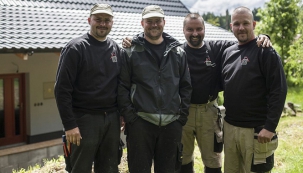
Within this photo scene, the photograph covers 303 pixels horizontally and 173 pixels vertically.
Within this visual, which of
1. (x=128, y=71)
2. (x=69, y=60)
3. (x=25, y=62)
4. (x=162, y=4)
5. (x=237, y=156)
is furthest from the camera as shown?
(x=162, y=4)

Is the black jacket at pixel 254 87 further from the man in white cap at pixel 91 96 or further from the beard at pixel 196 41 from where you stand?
the man in white cap at pixel 91 96

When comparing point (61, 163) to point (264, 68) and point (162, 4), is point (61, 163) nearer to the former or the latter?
point (264, 68)

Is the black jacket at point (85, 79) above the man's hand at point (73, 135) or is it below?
above

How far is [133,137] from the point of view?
3.37 meters

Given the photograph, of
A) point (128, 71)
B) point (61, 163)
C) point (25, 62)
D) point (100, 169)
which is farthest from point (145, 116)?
point (25, 62)

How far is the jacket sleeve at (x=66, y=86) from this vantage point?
316 centimetres

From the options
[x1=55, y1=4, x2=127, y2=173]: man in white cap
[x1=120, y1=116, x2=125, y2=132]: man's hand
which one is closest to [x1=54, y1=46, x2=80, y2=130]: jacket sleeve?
[x1=55, y1=4, x2=127, y2=173]: man in white cap

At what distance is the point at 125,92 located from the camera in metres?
3.38

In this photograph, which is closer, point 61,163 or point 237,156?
point 237,156

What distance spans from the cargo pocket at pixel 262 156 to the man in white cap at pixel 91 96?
139 cm

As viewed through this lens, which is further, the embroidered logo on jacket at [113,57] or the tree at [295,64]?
the tree at [295,64]

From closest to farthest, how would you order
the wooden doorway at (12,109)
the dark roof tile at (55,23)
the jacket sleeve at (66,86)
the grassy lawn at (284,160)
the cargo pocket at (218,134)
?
the jacket sleeve at (66,86), the cargo pocket at (218,134), the grassy lawn at (284,160), the dark roof tile at (55,23), the wooden doorway at (12,109)

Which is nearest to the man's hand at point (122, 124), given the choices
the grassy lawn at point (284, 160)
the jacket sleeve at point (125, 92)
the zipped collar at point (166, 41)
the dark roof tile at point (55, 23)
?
the jacket sleeve at point (125, 92)

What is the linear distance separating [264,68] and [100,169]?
1911 millimetres
